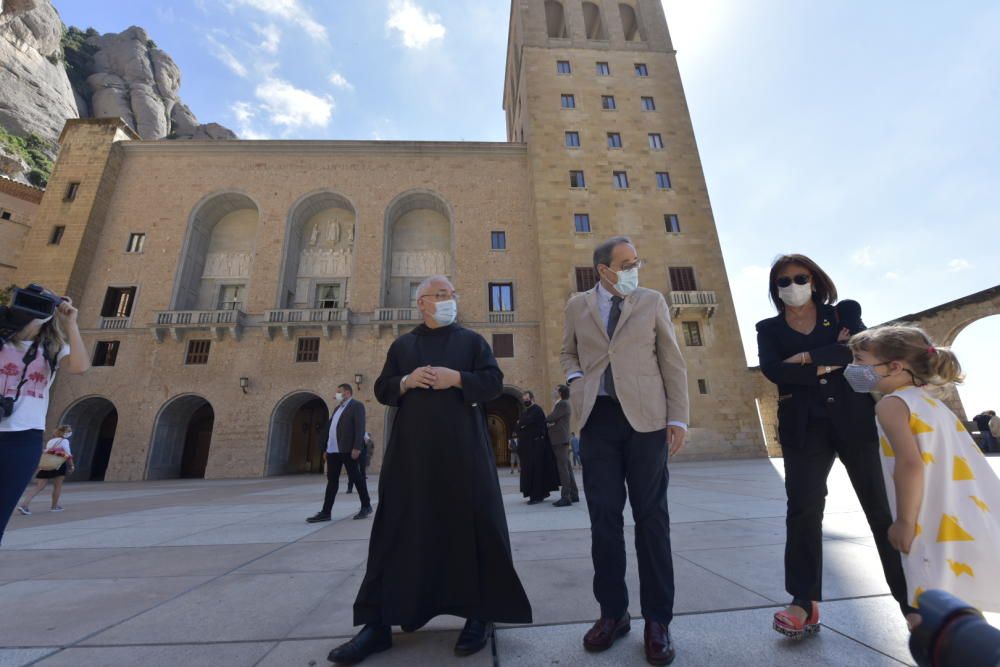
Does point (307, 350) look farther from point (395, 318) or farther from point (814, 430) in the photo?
point (814, 430)

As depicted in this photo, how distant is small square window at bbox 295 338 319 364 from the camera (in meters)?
18.2

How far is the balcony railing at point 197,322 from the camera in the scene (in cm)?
1759

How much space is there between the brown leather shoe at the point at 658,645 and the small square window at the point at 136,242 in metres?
25.0

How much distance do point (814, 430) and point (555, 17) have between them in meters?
31.8

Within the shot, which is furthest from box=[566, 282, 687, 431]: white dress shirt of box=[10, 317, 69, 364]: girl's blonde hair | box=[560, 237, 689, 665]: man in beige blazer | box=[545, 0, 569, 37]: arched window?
box=[545, 0, 569, 37]: arched window

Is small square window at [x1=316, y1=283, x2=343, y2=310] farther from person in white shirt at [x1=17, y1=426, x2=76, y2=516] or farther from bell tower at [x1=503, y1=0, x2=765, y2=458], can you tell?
person in white shirt at [x1=17, y1=426, x2=76, y2=516]

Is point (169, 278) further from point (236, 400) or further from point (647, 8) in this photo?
point (647, 8)

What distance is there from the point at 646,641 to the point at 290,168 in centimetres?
2407

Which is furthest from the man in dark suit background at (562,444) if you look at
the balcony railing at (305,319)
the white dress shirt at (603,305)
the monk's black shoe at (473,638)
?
the balcony railing at (305,319)

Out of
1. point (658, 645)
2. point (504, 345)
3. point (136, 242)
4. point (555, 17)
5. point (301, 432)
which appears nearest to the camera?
point (658, 645)

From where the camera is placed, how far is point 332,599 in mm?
2453

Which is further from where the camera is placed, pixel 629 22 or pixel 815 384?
pixel 629 22

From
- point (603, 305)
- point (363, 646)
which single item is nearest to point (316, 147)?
point (603, 305)

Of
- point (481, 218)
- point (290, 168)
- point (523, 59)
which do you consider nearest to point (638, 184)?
point (481, 218)
